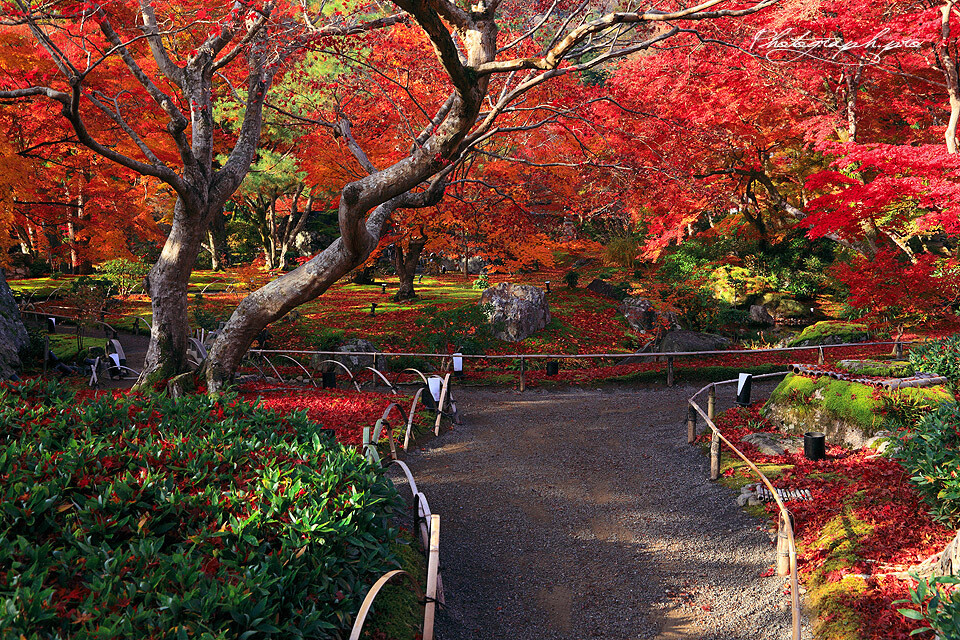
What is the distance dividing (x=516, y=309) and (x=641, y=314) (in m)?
4.29

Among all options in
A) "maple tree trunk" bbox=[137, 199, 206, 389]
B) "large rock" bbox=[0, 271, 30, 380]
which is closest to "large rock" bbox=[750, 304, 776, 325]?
"maple tree trunk" bbox=[137, 199, 206, 389]

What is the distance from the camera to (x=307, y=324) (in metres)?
15.9

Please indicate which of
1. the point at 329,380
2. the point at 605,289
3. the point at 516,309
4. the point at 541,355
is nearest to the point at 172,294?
the point at 329,380

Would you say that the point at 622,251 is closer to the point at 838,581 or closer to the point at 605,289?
the point at 605,289

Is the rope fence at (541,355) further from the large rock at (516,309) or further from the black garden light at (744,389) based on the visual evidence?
the black garden light at (744,389)

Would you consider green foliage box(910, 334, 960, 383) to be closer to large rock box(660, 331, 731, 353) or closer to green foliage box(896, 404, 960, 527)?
green foliage box(896, 404, 960, 527)

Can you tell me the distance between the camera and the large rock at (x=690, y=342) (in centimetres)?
1424

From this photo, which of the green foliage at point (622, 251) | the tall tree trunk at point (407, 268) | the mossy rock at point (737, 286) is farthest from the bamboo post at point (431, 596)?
the green foliage at point (622, 251)

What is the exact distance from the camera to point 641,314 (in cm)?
1789

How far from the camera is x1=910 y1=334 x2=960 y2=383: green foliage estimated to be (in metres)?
7.68

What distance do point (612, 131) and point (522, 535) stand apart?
8.97 metres

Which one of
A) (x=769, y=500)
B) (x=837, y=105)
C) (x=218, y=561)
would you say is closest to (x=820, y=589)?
(x=769, y=500)

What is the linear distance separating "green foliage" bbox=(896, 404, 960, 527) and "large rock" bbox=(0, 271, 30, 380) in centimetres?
1310

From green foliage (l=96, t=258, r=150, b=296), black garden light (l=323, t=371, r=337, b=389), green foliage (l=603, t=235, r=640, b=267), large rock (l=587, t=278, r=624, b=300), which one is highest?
green foliage (l=603, t=235, r=640, b=267)
